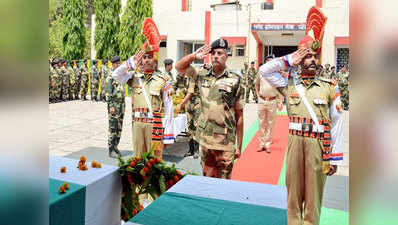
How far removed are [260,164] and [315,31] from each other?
142 inches

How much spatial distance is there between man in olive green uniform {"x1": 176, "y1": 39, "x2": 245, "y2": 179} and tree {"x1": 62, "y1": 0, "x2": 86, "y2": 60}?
21402mm

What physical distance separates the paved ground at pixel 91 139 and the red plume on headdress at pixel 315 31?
3339mm

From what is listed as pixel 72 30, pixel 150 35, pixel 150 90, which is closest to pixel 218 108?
pixel 150 90

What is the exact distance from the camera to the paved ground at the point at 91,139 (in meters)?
6.84

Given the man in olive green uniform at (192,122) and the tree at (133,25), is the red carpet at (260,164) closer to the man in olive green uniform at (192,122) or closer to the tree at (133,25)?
the man in olive green uniform at (192,122)

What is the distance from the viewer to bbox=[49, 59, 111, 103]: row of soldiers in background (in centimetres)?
1762

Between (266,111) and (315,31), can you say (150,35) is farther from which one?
(266,111)

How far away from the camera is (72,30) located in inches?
916
